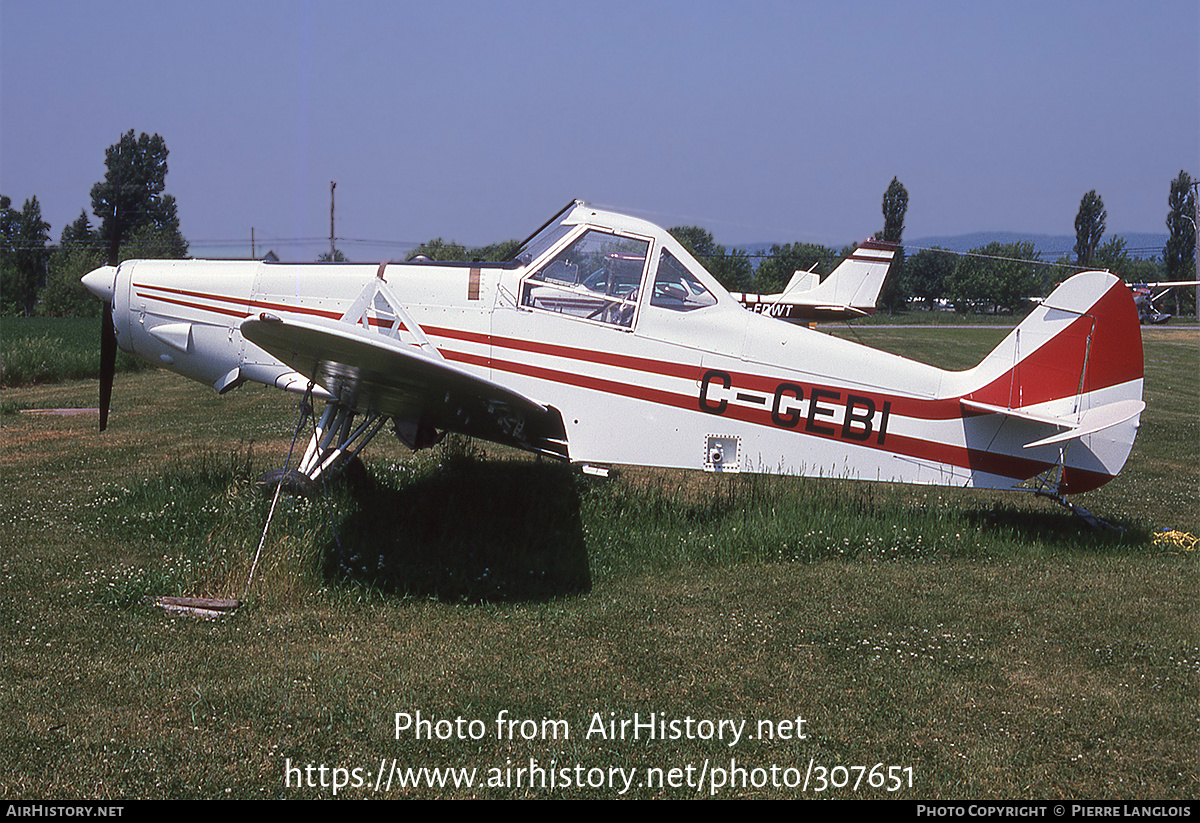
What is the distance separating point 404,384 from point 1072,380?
5266 millimetres

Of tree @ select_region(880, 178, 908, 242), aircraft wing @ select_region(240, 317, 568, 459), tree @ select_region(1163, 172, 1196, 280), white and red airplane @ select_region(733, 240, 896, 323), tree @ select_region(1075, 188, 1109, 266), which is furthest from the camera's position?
tree @ select_region(1075, 188, 1109, 266)

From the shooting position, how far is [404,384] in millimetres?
5465

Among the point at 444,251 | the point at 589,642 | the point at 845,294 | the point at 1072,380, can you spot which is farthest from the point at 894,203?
the point at 589,642

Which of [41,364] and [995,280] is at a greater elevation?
[995,280]

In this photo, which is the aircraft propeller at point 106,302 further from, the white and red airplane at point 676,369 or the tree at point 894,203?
the tree at point 894,203

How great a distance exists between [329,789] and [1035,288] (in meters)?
12.1

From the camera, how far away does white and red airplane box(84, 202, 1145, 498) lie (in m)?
6.46

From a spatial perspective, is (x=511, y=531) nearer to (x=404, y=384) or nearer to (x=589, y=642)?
(x=404, y=384)

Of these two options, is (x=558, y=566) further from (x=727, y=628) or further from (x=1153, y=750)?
(x=1153, y=750)

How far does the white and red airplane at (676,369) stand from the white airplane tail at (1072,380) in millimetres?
11

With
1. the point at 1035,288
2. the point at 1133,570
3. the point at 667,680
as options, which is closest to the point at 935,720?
the point at 667,680

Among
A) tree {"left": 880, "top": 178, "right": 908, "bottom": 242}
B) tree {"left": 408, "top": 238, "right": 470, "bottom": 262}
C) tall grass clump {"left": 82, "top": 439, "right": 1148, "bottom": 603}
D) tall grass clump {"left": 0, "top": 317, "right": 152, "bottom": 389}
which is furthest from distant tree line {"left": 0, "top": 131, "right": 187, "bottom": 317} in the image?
tree {"left": 880, "top": 178, "right": 908, "bottom": 242}

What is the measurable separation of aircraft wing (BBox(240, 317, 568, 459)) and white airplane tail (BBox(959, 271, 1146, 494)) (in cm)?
352

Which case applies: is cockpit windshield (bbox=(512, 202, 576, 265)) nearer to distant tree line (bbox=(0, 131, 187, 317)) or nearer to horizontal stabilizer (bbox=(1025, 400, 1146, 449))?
horizontal stabilizer (bbox=(1025, 400, 1146, 449))
